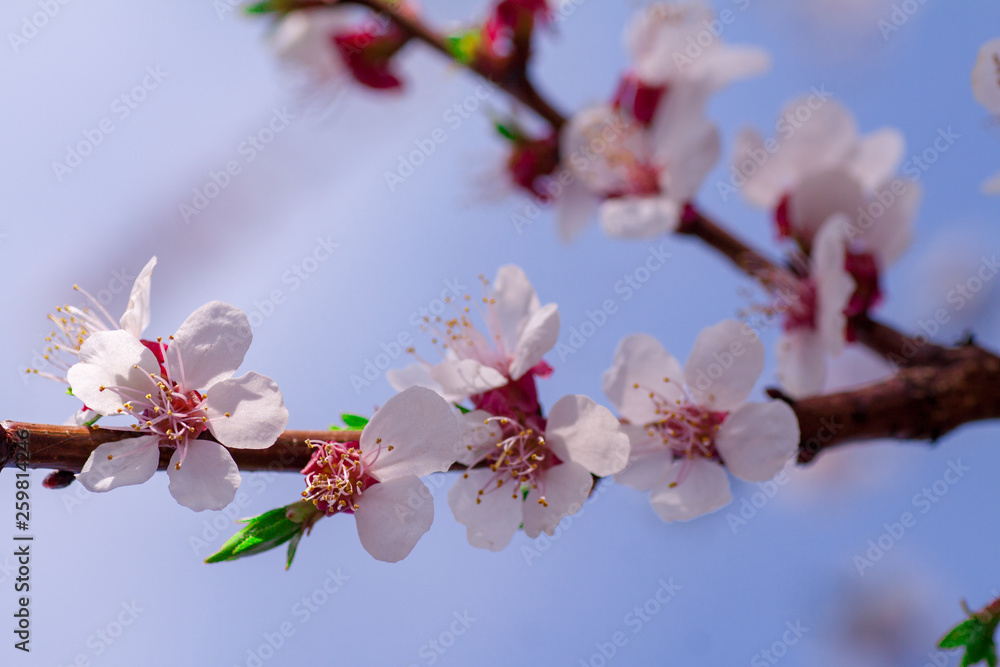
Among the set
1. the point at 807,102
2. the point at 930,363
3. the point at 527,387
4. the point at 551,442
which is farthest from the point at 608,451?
the point at 807,102

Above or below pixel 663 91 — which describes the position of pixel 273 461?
below

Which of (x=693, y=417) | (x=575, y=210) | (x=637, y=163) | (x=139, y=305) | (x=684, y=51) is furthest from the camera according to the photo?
(x=575, y=210)

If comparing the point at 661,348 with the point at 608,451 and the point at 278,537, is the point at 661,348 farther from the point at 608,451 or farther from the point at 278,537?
the point at 278,537

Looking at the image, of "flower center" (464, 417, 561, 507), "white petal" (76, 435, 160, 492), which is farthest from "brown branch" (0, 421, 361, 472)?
"flower center" (464, 417, 561, 507)

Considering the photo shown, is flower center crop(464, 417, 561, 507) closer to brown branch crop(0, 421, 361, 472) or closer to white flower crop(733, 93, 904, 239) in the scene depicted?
brown branch crop(0, 421, 361, 472)

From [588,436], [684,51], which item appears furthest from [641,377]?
Result: [684,51]

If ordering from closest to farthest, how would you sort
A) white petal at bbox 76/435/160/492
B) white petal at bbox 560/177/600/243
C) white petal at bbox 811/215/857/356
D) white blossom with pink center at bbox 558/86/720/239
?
white petal at bbox 76/435/160/492, white petal at bbox 811/215/857/356, white blossom with pink center at bbox 558/86/720/239, white petal at bbox 560/177/600/243

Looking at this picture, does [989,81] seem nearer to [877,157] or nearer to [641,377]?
[877,157]
